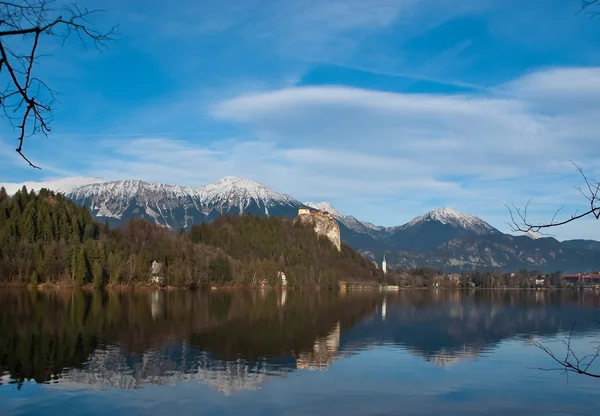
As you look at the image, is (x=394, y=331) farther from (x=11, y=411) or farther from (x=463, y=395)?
(x=11, y=411)

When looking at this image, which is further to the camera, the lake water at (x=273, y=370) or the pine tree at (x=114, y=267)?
the pine tree at (x=114, y=267)

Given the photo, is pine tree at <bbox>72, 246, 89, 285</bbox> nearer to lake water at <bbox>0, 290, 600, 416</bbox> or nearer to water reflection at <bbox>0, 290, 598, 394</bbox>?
water reflection at <bbox>0, 290, 598, 394</bbox>

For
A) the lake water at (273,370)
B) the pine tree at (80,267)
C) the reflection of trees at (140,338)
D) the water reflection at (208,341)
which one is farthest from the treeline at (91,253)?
the lake water at (273,370)

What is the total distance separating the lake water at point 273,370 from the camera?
2578cm

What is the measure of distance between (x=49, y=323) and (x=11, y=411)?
32.0 metres

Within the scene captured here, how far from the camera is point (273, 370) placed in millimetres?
33500

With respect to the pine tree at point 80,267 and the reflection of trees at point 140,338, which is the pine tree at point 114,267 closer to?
the pine tree at point 80,267

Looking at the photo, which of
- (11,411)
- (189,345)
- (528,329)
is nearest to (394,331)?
(528,329)

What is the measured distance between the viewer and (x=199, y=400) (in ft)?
85.9

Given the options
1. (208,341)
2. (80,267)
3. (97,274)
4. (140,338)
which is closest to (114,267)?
(97,274)

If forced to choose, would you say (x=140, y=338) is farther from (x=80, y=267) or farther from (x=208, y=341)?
(x=80, y=267)

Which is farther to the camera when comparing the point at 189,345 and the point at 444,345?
the point at 444,345

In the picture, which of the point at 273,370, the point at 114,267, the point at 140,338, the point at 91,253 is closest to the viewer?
the point at 273,370

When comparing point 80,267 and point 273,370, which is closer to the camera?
point 273,370
